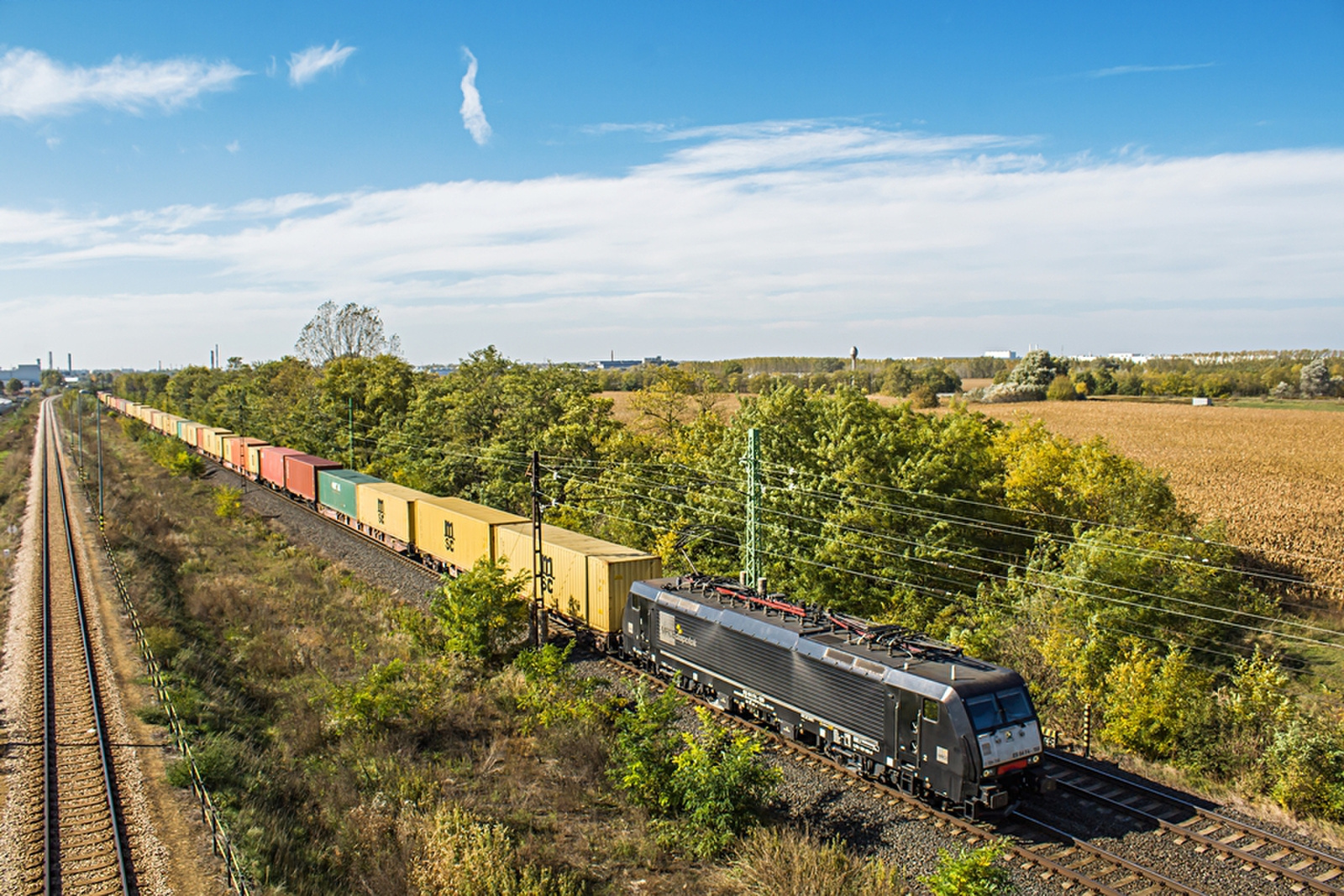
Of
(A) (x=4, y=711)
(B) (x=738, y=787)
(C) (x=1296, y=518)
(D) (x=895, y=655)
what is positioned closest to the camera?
(B) (x=738, y=787)

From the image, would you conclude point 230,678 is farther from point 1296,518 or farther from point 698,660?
point 1296,518

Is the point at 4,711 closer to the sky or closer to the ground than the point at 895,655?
closer to the ground

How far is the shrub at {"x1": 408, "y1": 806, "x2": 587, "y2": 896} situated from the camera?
41.4 ft

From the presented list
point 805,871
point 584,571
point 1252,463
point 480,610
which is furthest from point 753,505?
point 1252,463

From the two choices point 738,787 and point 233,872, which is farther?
point 738,787

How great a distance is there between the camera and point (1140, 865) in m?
13.6

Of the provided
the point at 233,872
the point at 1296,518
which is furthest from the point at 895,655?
the point at 1296,518

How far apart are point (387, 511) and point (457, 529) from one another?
8350 millimetres

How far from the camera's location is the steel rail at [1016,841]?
13.0 meters

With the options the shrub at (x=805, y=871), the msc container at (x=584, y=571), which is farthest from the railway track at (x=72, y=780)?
the msc container at (x=584, y=571)

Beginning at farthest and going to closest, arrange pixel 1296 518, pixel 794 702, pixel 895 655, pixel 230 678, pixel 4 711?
pixel 1296 518
pixel 230 678
pixel 4 711
pixel 794 702
pixel 895 655

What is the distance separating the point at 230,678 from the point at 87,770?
6.72 m

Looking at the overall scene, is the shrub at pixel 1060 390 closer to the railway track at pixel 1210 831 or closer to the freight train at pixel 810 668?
the freight train at pixel 810 668

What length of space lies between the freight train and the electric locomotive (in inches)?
1.2
